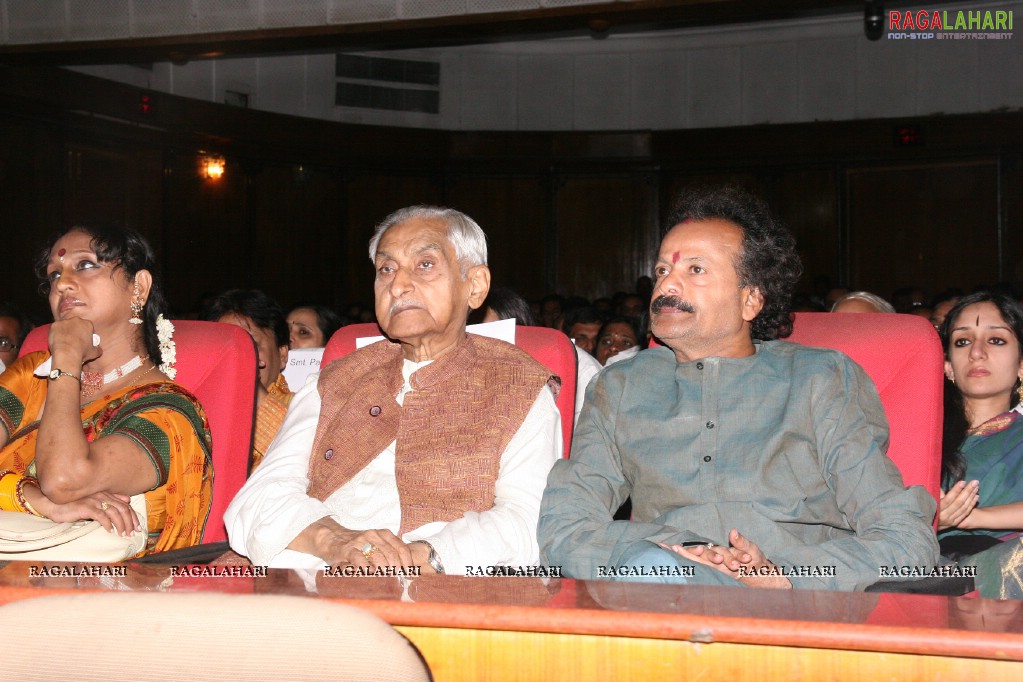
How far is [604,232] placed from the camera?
9.08 metres

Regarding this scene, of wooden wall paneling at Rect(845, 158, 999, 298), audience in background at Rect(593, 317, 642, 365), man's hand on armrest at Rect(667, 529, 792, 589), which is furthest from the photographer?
wooden wall paneling at Rect(845, 158, 999, 298)

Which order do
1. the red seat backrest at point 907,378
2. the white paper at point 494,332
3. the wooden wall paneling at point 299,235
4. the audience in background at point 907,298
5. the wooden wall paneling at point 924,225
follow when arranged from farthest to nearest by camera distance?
the wooden wall paneling at point 299,235, the wooden wall paneling at point 924,225, the audience in background at point 907,298, the white paper at point 494,332, the red seat backrest at point 907,378

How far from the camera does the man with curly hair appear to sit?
63.1 inches

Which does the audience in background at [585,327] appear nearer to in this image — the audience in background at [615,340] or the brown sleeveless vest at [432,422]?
the audience in background at [615,340]

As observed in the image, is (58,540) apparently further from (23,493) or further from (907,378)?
(907,378)

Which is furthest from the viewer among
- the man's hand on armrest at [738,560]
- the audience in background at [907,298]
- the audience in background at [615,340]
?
Result: the audience in background at [907,298]

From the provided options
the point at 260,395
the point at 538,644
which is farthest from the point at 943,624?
the point at 260,395

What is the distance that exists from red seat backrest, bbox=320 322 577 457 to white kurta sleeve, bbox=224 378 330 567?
0.19 m

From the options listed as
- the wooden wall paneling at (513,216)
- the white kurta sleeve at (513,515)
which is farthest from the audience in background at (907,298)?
the white kurta sleeve at (513,515)

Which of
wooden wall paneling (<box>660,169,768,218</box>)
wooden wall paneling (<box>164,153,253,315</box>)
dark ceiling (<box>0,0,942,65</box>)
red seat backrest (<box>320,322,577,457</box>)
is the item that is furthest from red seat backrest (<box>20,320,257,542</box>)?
wooden wall paneling (<box>660,169,768,218</box>)

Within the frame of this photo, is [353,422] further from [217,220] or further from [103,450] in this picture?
[217,220]

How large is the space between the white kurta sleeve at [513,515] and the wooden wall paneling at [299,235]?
6.70m

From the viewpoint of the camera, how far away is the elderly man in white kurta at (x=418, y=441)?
1.80 meters

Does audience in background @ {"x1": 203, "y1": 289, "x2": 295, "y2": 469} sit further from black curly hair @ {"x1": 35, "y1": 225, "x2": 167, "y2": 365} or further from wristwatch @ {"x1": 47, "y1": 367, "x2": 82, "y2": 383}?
wristwatch @ {"x1": 47, "y1": 367, "x2": 82, "y2": 383}
